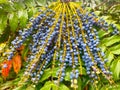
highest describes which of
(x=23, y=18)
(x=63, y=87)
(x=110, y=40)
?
(x=23, y=18)

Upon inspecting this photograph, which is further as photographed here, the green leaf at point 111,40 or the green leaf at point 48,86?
the green leaf at point 111,40

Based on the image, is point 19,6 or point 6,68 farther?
point 19,6

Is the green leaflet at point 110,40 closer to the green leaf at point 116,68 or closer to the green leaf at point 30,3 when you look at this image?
the green leaf at point 116,68

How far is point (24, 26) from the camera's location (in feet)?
5.14

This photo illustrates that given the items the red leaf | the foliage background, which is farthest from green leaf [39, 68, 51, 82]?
the red leaf

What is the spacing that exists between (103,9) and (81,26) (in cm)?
37

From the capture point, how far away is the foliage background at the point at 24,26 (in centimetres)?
137

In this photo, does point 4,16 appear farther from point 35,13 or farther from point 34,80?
point 34,80

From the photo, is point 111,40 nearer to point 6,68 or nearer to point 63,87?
point 63,87

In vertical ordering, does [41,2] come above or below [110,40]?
above

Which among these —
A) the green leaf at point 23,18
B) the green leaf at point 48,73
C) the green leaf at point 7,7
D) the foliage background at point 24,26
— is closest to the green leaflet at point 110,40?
the foliage background at point 24,26

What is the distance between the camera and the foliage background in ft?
4.51

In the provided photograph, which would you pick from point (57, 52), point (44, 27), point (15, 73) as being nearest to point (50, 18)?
point (44, 27)

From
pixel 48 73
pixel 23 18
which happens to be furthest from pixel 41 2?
pixel 48 73
